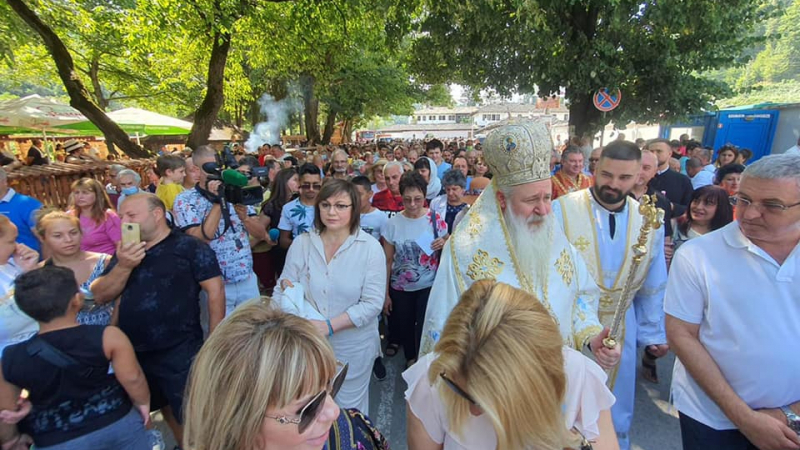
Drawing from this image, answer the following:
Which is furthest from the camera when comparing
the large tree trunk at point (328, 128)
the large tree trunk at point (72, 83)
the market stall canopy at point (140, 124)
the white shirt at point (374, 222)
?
the large tree trunk at point (328, 128)

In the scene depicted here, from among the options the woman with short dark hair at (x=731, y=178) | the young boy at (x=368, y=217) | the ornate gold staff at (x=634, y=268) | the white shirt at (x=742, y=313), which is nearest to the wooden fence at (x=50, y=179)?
the young boy at (x=368, y=217)

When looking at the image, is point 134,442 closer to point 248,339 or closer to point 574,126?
point 248,339

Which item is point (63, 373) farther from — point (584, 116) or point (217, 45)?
point (584, 116)

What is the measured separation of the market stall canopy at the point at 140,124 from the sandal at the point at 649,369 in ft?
51.7

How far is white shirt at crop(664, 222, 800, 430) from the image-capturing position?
1692 mm

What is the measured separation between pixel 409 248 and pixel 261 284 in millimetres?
1902

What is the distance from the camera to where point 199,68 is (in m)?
15.3

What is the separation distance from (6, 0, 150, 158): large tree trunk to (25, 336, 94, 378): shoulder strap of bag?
9.91 meters

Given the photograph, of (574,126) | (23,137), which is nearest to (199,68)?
(23,137)

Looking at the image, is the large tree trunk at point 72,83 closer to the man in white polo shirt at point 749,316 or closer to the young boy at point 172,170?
the young boy at point 172,170

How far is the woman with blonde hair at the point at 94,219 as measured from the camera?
11.7ft

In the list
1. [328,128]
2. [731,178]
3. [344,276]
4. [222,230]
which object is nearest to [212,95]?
[222,230]

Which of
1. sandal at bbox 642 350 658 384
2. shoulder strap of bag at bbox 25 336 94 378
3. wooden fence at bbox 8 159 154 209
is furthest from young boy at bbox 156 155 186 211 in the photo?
sandal at bbox 642 350 658 384

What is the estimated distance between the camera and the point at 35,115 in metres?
11.1
